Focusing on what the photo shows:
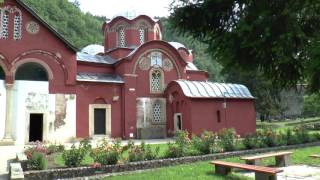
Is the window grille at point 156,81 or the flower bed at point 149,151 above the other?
the window grille at point 156,81

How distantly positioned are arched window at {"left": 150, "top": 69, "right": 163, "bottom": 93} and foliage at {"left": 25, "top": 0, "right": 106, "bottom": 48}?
30.2 m

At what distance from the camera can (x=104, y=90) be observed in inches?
829

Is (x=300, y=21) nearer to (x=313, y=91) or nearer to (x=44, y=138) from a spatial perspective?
(x=313, y=91)

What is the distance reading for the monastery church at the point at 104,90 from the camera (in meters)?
18.2

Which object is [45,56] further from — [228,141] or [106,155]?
[228,141]

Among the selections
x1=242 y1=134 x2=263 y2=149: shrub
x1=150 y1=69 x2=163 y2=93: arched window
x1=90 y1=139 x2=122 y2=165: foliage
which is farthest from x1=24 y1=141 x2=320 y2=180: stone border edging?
x1=150 y1=69 x2=163 y2=93: arched window

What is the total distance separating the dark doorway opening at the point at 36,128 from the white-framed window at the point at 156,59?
8.13 metres

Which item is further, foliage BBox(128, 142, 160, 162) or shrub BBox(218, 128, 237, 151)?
shrub BBox(218, 128, 237, 151)

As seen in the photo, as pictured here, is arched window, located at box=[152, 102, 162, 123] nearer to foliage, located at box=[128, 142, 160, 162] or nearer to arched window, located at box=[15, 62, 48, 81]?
arched window, located at box=[15, 62, 48, 81]

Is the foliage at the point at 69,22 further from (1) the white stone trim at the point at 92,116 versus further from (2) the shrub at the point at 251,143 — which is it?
(2) the shrub at the point at 251,143

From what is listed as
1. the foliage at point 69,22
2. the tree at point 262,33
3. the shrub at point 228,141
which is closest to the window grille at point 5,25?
the shrub at point 228,141

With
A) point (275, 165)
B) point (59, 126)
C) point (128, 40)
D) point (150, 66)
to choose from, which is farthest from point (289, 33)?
point (128, 40)

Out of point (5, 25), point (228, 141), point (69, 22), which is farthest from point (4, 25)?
point (69, 22)

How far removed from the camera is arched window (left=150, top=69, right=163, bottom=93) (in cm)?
2288
